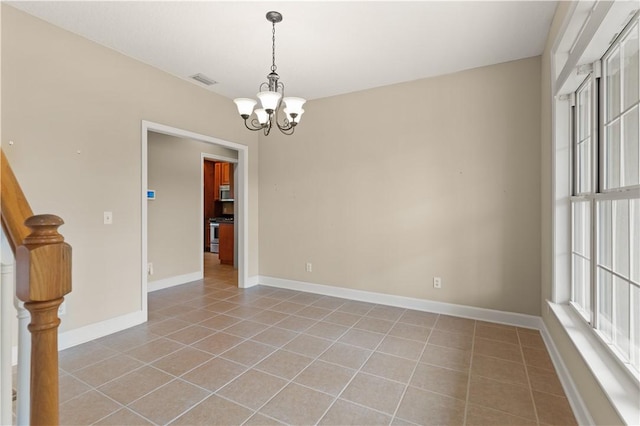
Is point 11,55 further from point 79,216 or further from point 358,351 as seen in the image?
point 358,351

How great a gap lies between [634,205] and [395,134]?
8.86 feet

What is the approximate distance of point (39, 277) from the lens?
0.78 m

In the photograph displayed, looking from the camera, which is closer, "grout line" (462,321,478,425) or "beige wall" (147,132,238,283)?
"grout line" (462,321,478,425)

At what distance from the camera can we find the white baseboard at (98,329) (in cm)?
278

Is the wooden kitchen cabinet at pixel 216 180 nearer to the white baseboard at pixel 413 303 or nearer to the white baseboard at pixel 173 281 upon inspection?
the white baseboard at pixel 173 281

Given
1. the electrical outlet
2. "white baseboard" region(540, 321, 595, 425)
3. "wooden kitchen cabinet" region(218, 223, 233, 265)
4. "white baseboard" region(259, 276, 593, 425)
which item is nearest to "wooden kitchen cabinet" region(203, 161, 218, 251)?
"wooden kitchen cabinet" region(218, 223, 233, 265)

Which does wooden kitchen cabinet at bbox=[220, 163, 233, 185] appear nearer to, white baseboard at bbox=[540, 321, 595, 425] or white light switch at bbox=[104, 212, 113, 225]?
white light switch at bbox=[104, 212, 113, 225]

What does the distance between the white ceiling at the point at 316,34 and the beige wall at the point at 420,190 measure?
1.40ft

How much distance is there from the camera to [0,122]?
2354 mm

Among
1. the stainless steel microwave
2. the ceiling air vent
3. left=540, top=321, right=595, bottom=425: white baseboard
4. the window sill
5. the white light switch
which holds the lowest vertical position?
left=540, top=321, right=595, bottom=425: white baseboard

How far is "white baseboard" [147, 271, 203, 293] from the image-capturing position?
4673mm

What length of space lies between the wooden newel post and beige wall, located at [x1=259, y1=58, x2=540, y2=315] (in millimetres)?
3531

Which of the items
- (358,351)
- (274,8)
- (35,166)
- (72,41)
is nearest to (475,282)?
(358,351)

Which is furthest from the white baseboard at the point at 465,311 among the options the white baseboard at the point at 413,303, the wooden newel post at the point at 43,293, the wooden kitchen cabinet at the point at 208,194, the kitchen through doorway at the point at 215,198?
the wooden kitchen cabinet at the point at 208,194
